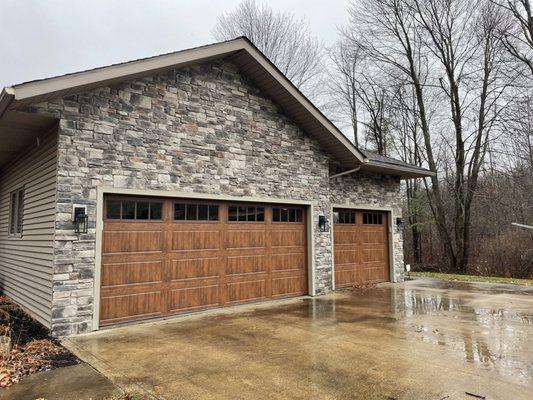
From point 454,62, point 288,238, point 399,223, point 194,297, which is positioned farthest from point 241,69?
point 454,62

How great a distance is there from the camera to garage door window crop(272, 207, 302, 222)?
28.6 feet

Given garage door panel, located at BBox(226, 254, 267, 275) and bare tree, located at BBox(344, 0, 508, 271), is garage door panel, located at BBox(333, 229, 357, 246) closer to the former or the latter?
garage door panel, located at BBox(226, 254, 267, 275)

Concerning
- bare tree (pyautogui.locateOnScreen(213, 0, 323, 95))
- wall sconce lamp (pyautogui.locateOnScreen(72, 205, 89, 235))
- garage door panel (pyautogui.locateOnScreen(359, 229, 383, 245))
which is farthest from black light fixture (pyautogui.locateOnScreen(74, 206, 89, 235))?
bare tree (pyautogui.locateOnScreen(213, 0, 323, 95))

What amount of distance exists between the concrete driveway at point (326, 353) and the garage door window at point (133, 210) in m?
1.84

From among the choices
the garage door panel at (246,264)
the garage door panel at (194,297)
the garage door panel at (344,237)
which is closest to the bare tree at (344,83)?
the garage door panel at (344,237)

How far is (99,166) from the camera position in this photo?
6.13 metres

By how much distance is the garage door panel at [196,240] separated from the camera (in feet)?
23.0

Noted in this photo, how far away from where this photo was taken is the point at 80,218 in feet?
19.1

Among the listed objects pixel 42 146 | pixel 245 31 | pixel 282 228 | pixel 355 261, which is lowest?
pixel 355 261

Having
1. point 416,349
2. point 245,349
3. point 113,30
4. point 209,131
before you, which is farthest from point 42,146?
point 113,30

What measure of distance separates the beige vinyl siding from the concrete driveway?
139 centimetres

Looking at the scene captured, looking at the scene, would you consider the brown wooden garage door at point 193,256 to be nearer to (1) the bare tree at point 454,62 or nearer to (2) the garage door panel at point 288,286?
(2) the garage door panel at point 288,286

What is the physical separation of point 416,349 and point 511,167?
15168 millimetres

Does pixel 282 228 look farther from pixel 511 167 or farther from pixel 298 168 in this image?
pixel 511 167
